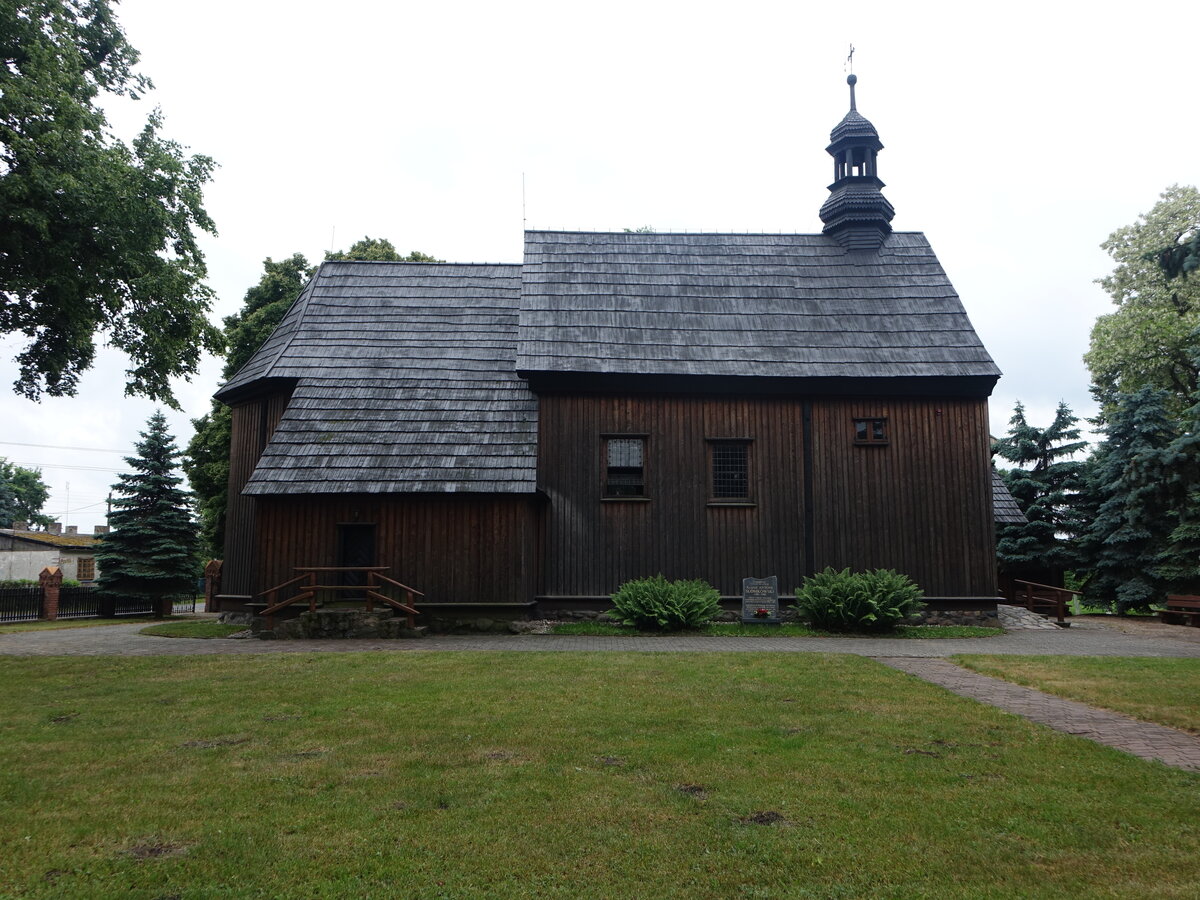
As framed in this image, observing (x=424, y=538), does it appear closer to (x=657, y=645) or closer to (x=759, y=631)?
(x=657, y=645)

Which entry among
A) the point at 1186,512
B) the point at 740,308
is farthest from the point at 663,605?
the point at 1186,512

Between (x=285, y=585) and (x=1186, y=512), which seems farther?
(x=1186, y=512)

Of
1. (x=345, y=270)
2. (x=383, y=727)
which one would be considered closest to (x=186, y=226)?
(x=345, y=270)

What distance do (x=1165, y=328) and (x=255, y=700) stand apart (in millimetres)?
31385

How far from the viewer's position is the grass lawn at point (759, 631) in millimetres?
16016

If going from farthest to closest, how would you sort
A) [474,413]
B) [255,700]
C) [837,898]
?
[474,413] < [255,700] < [837,898]

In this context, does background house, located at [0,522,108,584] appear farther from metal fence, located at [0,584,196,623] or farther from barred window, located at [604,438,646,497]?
barred window, located at [604,438,646,497]

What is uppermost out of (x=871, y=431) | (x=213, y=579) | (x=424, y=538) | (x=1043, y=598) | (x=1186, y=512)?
(x=871, y=431)

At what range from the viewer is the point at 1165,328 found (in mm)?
28391

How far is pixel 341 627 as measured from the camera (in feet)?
50.9

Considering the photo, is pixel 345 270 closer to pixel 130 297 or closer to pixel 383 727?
pixel 130 297

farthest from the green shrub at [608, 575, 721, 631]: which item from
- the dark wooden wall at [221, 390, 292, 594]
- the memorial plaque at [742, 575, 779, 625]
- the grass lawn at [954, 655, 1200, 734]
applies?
the dark wooden wall at [221, 390, 292, 594]

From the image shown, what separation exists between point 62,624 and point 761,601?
1961cm

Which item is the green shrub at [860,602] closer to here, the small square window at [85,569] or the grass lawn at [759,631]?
the grass lawn at [759,631]
